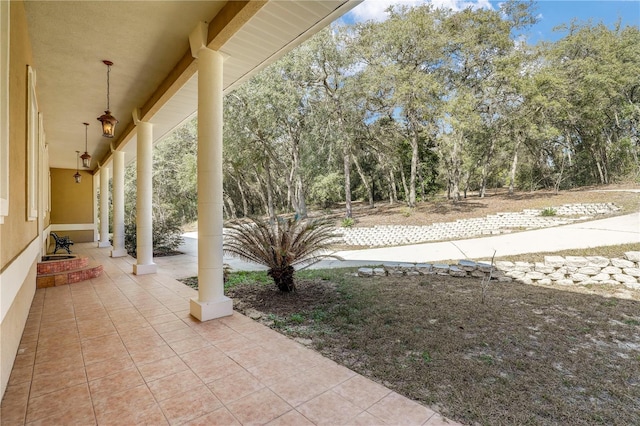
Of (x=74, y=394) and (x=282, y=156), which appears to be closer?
(x=74, y=394)

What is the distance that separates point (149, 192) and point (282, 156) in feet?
39.8

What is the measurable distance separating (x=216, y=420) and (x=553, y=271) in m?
6.24

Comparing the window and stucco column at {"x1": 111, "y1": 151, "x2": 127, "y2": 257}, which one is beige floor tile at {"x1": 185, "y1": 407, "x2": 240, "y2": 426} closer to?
the window

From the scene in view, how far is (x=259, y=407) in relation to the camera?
1930mm

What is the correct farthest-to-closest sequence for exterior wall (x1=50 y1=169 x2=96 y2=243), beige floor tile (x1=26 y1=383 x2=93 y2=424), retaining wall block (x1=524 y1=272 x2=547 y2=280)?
exterior wall (x1=50 y1=169 x2=96 y2=243)
retaining wall block (x1=524 y1=272 x2=547 y2=280)
beige floor tile (x1=26 y1=383 x2=93 y2=424)

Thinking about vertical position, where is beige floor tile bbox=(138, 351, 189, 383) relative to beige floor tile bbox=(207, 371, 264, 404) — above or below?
above

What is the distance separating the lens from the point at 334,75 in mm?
13961

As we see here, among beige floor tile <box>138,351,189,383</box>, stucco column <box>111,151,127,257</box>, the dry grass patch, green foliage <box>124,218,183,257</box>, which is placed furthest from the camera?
green foliage <box>124,218,183,257</box>

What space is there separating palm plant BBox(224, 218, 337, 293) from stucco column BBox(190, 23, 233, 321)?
0.95 m

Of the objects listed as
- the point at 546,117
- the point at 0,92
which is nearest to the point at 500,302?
the point at 0,92

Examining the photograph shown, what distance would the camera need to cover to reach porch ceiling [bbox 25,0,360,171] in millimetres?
3023

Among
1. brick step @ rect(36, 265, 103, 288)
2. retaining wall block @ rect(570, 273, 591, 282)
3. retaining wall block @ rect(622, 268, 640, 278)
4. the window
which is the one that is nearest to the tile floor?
the window

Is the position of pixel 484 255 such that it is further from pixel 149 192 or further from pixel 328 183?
pixel 328 183

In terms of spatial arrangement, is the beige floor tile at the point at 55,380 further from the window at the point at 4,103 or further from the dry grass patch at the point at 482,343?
the dry grass patch at the point at 482,343
